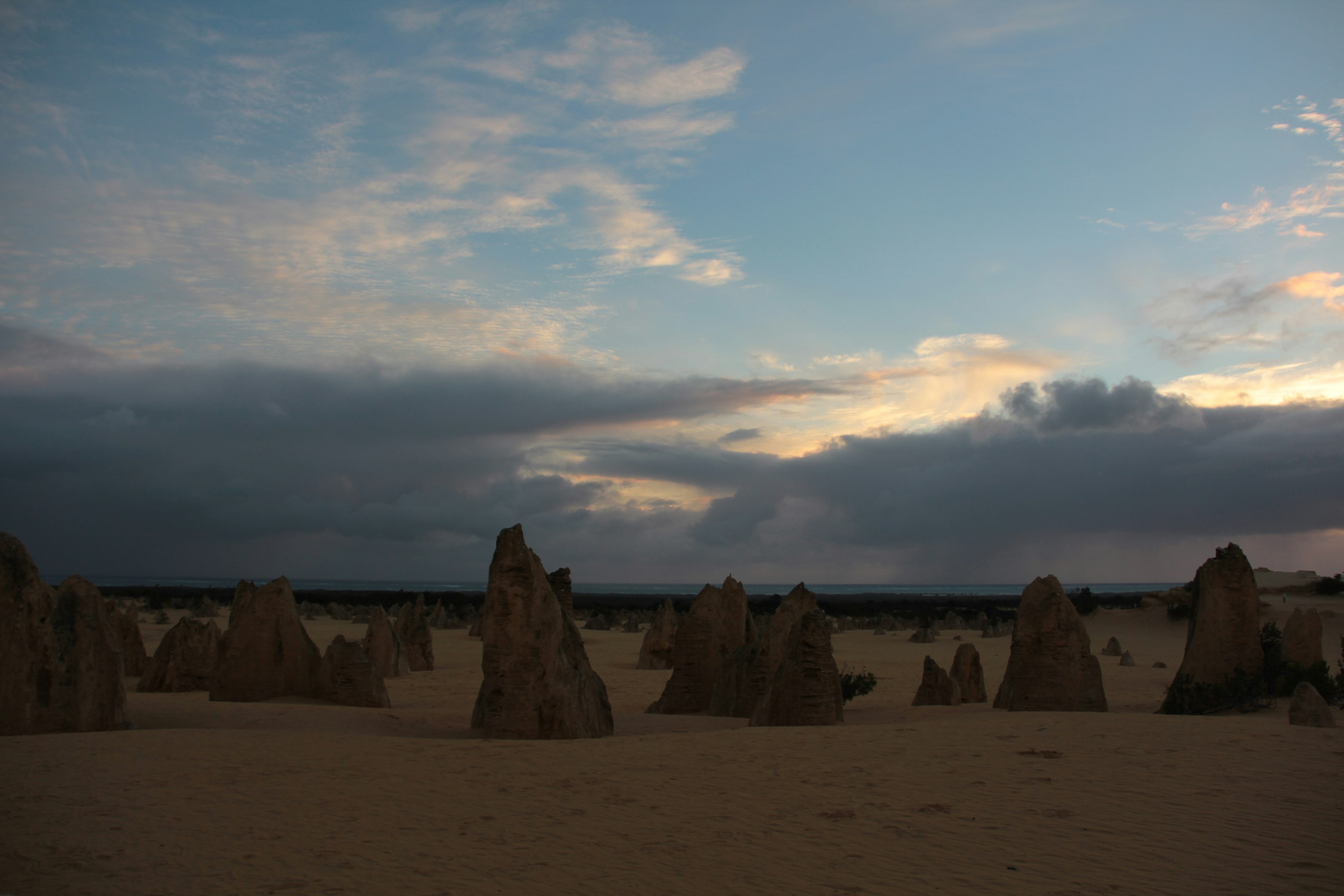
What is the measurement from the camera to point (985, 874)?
517 centimetres

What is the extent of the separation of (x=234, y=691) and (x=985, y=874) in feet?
42.4

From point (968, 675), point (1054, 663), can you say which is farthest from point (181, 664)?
point (1054, 663)

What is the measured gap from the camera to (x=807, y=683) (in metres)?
11.4

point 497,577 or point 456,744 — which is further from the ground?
point 497,577

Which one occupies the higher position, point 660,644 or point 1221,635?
point 1221,635

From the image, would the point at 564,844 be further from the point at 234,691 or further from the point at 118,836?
the point at 234,691

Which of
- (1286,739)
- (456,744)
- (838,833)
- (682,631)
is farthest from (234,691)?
(1286,739)

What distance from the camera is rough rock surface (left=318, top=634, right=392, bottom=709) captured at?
1424 cm

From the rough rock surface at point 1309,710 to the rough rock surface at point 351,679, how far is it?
13.4 metres

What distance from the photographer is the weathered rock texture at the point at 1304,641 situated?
15.0 metres

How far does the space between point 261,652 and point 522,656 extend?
6360 mm

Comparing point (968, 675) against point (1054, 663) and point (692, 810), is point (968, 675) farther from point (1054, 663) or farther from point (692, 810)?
point (692, 810)

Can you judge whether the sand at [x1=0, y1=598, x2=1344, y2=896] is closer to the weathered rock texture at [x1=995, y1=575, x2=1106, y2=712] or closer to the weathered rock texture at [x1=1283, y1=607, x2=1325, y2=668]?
the weathered rock texture at [x1=995, y1=575, x2=1106, y2=712]

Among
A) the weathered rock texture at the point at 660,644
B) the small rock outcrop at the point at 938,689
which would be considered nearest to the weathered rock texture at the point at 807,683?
the small rock outcrop at the point at 938,689
